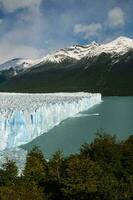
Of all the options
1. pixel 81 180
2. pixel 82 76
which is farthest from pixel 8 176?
pixel 82 76

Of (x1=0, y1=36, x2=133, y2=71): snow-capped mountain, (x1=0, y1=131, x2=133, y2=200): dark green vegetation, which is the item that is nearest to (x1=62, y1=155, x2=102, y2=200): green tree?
(x1=0, y1=131, x2=133, y2=200): dark green vegetation

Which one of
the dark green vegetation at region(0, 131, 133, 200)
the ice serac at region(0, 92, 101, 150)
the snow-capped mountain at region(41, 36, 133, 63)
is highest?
the snow-capped mountain at region(41, 36, 133, 63)

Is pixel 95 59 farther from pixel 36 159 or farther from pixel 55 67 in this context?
pixel 36 159

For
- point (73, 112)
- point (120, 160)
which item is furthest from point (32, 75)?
point (120, 160)

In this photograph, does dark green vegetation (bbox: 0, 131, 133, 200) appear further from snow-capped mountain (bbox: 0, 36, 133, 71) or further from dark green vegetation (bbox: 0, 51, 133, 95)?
snow-capped mountain (bbox: 0, 36, 133, 71)

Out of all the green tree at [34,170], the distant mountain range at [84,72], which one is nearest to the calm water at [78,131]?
the green tree at [34,170]

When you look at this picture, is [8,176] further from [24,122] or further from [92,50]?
[92,50]

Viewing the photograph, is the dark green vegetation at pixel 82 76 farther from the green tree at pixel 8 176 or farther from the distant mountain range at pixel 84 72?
the green tree at pixel 8 176
